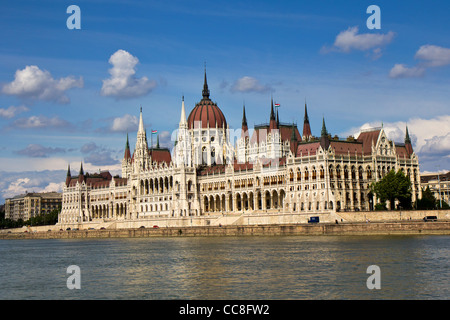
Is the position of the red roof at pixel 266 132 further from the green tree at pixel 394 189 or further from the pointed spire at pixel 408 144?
the green tree at pixel 394 189

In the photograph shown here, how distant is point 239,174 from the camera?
130 m

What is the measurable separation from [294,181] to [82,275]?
222 feet

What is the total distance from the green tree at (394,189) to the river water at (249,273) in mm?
30059

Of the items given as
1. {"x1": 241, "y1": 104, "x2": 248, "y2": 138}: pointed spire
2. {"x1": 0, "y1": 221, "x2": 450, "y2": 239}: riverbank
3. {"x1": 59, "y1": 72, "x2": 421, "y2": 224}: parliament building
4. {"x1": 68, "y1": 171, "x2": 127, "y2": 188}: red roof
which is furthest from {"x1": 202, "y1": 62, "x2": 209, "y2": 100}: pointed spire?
{"x1": 0, "y1": 221, "x2": 450, "y2": 239}: riverbank

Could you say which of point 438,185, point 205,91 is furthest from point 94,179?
point 438,185

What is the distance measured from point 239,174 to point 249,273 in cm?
8299

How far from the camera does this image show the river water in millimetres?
38125

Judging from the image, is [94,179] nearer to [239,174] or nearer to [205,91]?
[205,91]

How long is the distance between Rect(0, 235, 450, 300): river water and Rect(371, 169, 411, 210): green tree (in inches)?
1183

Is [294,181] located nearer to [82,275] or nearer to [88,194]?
[82,275]

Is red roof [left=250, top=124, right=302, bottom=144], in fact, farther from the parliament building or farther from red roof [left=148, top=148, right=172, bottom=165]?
red roof [left=148, top=148, right=172, bottom=165]

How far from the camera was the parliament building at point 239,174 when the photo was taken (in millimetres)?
109812

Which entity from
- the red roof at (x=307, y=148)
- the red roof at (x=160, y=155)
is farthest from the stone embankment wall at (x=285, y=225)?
the red roof at (x=160, y=155)
